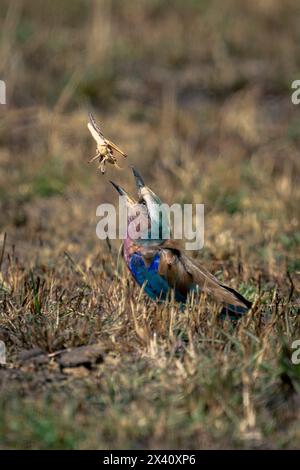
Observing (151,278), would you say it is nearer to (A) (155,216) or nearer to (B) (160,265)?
(B) (160,265)

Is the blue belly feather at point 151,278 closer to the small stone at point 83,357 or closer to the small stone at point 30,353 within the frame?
the small stone at point 83,357

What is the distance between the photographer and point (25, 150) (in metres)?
8.14

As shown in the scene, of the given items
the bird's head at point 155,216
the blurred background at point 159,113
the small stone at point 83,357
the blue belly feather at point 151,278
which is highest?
the blurred background at point 159,113

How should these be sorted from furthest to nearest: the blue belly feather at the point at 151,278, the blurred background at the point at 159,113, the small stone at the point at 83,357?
1. the blurred background at the point at 159,113
2. the blue belly feather at the point at 151,278
3. the small stone at the point at 83,357

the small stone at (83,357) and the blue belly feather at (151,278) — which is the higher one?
the blue belly feather at (151,278)

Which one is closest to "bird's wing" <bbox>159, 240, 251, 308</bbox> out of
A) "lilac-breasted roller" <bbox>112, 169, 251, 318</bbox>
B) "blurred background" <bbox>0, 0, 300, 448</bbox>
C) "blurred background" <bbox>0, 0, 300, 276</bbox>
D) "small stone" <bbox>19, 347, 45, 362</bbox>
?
"lilac-breasted roller" <bbox>112, 169, 251, 318</bbox>

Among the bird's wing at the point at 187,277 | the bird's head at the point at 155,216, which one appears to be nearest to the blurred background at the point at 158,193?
the bird's wing at the point at 187,277

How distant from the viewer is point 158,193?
732 centimetres

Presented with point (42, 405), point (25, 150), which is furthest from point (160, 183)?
point (42, 405)

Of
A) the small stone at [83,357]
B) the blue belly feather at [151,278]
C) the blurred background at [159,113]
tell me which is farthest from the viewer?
the blurred background at [159,113]

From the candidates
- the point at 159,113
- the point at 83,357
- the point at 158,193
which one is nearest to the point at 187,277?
the point at 83,357

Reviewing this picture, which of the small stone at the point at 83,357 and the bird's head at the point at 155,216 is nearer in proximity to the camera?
the small stone at the point at 83,357

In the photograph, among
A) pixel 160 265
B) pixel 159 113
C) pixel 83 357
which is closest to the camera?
pixel 83 357

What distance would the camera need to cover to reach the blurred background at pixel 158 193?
3646mm
